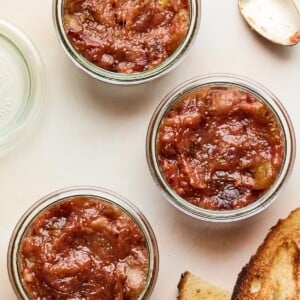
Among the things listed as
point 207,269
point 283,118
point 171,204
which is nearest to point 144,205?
point 171,204

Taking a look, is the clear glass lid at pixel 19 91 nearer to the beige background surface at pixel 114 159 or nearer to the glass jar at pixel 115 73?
the beige background surface at pixel 114 159

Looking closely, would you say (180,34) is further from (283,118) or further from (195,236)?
(195,236)

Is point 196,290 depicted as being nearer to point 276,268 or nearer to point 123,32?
point 276,268

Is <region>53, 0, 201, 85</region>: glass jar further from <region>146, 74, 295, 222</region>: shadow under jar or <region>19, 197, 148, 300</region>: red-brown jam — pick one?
<region>19, 197, 148, 300</region>: red-brown jam

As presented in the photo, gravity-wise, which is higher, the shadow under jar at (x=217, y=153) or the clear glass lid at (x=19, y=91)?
the clear glass lid at (x=19, y=91)

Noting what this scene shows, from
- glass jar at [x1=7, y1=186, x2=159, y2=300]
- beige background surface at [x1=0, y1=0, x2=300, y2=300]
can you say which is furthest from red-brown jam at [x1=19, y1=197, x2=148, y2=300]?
beige background surface at [x1=0, y1=0, x2=300, y2=300]

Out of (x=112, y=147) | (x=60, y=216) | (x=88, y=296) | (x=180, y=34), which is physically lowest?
(x=88, y=296)

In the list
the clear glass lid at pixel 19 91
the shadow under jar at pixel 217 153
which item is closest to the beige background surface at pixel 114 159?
the clear glass lid at pixel 19 91

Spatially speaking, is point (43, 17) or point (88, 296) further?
point (43, 17)
